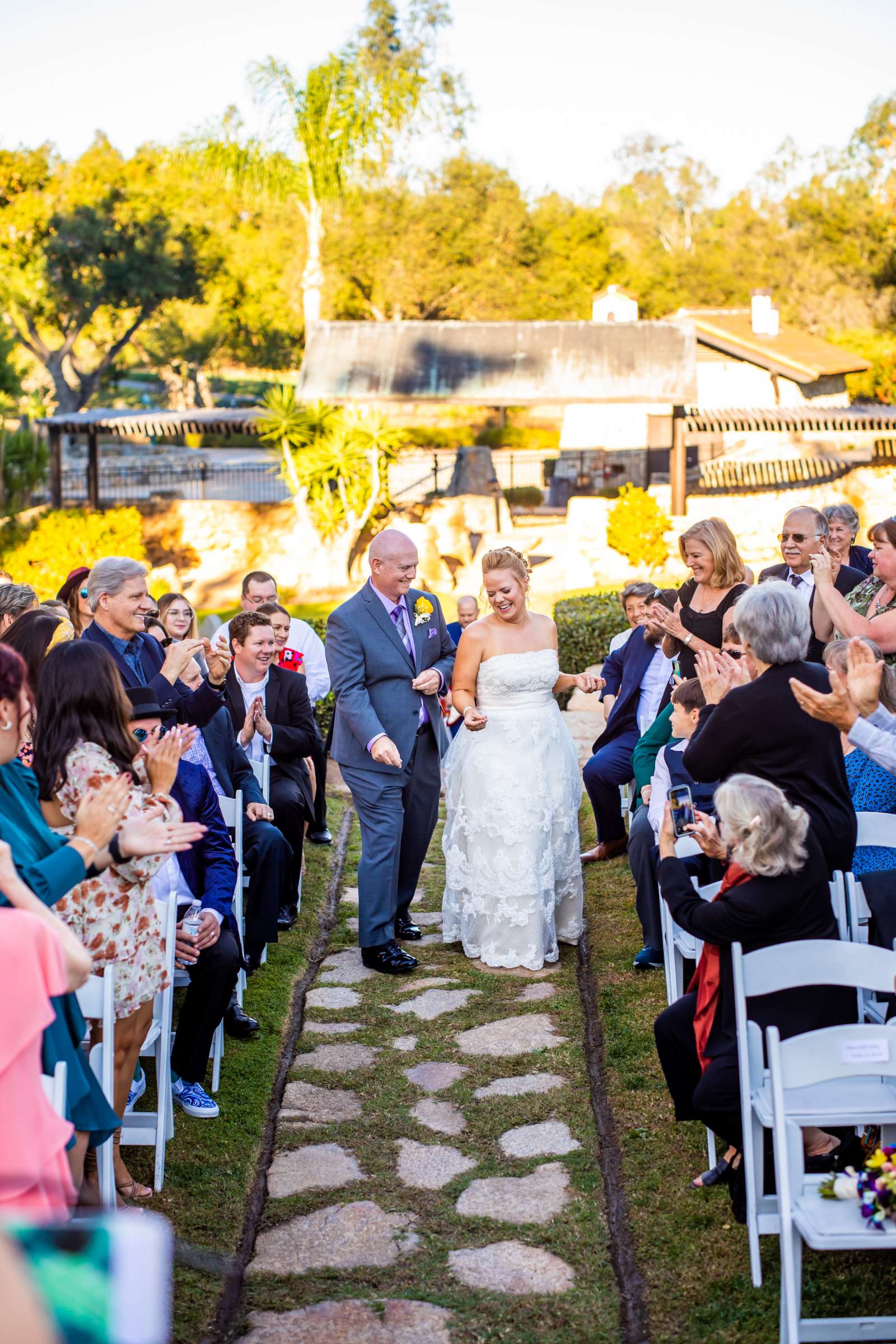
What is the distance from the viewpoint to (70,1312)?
4.64 feet

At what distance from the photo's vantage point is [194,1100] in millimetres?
4934

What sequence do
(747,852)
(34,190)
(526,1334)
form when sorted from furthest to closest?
1. (34,190)
2. (747,852)
3. (526,1334)

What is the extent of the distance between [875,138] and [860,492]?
38853 mm

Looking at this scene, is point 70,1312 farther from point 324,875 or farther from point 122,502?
point 122,502

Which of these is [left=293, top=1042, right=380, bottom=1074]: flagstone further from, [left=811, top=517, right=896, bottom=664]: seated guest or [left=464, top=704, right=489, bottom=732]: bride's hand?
[left=811, top=517, right=896, bottom=664]: seated guest

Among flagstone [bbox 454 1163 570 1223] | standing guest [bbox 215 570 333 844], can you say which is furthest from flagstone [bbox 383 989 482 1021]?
standing guest [bbox 215 570 333 844]

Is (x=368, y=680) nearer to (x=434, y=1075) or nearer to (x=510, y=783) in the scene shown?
(x=510, y=783)

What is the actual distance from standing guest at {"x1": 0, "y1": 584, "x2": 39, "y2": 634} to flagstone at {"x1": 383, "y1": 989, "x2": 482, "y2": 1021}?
265cm

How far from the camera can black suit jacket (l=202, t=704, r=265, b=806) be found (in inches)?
227

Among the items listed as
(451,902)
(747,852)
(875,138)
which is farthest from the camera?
(875,138)

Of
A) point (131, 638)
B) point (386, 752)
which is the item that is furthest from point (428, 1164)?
point (131, 638)

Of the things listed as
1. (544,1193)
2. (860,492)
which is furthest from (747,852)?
(860,492)

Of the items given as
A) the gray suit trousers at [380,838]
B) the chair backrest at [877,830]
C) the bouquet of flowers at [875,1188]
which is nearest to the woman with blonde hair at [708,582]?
the gray suit trousers at [380,838]

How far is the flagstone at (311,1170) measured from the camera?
14.7 feet
